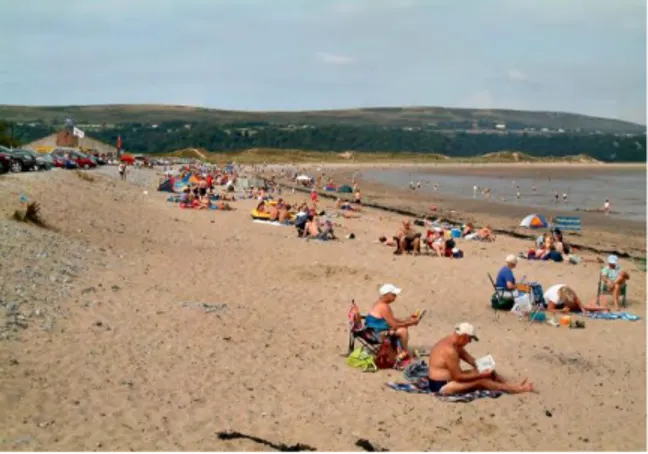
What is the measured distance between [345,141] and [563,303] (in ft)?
511

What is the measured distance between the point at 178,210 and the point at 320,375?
17.2m

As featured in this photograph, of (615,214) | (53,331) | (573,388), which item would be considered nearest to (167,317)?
(53,331)

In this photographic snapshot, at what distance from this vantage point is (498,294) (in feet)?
40.0

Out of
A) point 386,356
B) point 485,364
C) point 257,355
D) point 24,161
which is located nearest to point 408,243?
point 386,356

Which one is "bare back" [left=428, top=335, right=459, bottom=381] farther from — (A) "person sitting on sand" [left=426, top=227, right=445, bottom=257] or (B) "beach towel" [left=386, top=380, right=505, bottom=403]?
(A) "person sitting on sand" [left=426, top=227, right=445, bottom=257]

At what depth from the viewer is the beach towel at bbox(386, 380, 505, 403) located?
25.1 feet

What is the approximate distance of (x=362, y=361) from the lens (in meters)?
8.67

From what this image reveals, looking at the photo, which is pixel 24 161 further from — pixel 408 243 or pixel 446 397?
pixel 446 397

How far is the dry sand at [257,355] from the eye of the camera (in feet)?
21.2

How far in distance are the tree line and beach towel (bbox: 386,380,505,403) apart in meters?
130

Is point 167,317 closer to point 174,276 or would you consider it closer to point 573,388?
point 174,276

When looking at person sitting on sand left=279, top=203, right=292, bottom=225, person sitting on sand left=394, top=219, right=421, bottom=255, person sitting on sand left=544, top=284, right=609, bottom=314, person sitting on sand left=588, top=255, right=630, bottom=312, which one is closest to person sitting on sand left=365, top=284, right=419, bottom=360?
person sitting on sand left=544, top=284, right=609, bottom=314

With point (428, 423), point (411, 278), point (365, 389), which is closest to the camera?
point (428, 423)

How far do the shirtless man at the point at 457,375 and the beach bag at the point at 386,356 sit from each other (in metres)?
0.78
